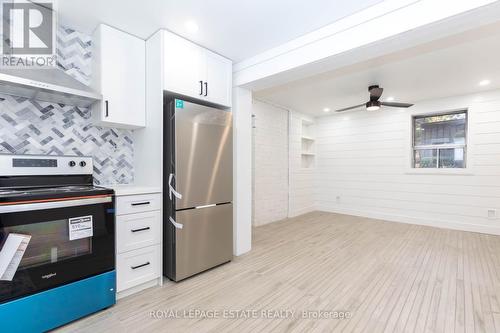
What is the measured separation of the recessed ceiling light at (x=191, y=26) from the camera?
2178 millimetres

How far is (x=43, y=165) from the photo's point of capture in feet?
6.36

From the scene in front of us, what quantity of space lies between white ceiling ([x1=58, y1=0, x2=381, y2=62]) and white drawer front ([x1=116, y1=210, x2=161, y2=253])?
181cm

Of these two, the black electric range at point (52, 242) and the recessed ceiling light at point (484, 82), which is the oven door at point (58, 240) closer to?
the black electric range at point (52, 242)

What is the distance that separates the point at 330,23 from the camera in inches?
85.8

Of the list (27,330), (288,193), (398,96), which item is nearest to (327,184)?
(288,193)

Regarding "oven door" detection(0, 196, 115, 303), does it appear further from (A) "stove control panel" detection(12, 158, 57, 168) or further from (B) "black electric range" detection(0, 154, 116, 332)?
→ (A) "stove control panel" detection(12, 158, 57, 168)

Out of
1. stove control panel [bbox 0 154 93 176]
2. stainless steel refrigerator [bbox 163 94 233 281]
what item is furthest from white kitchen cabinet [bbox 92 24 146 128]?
stove control panel [bbox 0 154 93 176]

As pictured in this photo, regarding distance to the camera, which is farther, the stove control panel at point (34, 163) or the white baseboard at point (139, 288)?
the white baseboard at point (139, 288)

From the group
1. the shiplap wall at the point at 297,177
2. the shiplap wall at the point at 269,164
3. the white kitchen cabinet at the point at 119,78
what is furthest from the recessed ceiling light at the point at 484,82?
the white kitchen cabinet at the point at 119,78

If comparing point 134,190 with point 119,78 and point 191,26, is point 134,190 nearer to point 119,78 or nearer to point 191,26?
point 119,78

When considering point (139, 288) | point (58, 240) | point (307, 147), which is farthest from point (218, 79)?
point (307, 147)

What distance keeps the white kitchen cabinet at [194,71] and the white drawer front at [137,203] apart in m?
1.09

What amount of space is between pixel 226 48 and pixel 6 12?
1905 millimetres

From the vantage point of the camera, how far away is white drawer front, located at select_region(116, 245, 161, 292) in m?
2.00
